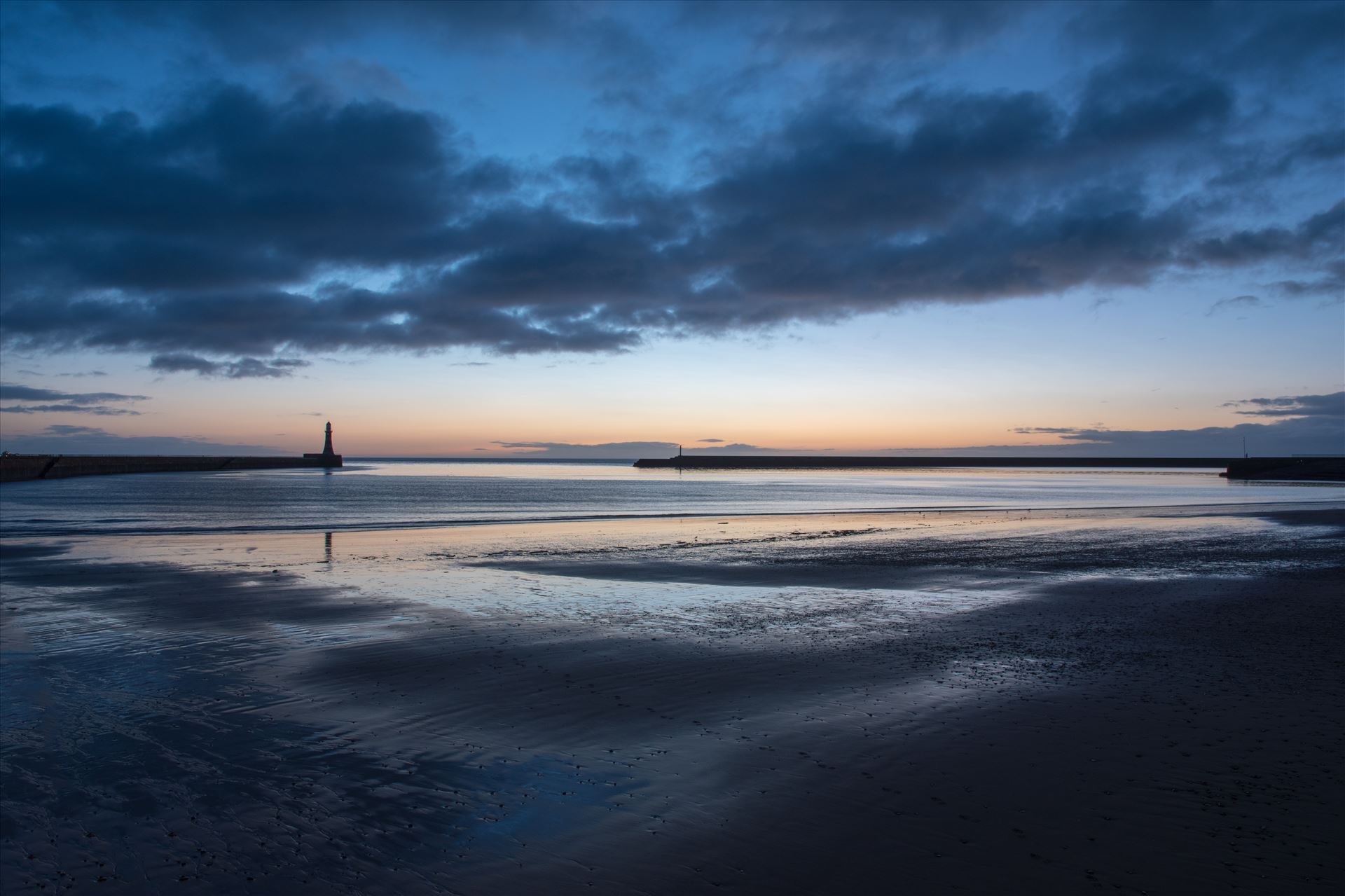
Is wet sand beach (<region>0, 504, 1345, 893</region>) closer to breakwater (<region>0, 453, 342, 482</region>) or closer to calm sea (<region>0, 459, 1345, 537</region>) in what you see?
calm sea (<region>0, 459, 1345, 537</region>)

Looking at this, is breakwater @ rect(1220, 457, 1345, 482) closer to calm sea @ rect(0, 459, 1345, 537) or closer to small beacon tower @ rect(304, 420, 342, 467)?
calm sea @ rect(0, 459, 1345, 537)

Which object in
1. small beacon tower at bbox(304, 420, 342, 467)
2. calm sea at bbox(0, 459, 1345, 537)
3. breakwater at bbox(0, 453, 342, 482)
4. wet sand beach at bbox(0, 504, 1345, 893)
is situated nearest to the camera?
wet sand beach at bbox(0, 504, 1345, 893)

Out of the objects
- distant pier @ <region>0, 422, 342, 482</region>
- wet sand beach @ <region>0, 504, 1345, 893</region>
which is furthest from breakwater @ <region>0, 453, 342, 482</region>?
wet sand beach @ <region>0, 504, 1345, 893</region>

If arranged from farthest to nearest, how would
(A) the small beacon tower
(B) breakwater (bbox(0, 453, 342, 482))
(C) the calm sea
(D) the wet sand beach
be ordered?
(A) the small beacon tower, (B) breakwater (bbox(0, 453, 342, 482)), (C) the calm sea, (D) the wet sand beach

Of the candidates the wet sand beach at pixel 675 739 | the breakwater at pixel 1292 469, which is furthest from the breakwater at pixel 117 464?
the breakwater at pixel 1292 469

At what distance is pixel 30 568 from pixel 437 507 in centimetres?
2674

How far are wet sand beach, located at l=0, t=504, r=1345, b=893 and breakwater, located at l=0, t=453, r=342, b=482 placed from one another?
9016cm

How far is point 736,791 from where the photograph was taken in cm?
→ 641

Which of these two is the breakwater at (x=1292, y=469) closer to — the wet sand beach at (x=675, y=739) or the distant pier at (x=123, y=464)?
the wet sand beach at (x=675, y=739)

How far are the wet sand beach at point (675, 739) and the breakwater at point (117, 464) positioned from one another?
9016cm

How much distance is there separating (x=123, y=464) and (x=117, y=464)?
248 cm

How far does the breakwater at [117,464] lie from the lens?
283 ft

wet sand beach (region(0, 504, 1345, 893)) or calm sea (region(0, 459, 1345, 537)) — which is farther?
calm sea (region(0, 459, 1345, 537))

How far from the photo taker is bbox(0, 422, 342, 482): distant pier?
3406 inches
